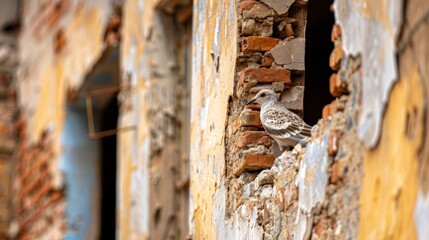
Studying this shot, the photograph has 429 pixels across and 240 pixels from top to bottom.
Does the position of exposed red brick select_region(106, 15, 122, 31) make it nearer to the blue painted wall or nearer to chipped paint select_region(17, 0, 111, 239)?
chipped paint select_region(17, 0, 111, 239)

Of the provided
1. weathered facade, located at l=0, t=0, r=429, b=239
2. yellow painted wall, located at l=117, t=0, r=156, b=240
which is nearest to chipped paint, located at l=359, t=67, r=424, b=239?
weathered facade, located at l=0, t=0, r=429, b=239

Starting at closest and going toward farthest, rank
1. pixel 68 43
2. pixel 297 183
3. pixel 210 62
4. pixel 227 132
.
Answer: pixel 297 183 → pixel 227 132 → pixel 210 62 → pixel 68 43

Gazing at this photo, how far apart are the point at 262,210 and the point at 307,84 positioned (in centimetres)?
251

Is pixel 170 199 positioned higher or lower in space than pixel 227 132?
lower

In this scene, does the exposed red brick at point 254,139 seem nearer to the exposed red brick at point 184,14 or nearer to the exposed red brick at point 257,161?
the exposed red brick at point 257,161

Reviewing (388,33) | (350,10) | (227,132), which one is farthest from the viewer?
(227,132)

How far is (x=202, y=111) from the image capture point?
6645mm

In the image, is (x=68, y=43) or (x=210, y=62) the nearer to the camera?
(x=210, y=62)

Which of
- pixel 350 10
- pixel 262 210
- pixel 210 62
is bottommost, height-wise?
pixel 262 210

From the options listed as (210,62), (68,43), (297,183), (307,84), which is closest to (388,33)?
(297,183)

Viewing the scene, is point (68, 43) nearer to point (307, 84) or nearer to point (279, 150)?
point (307, 84)

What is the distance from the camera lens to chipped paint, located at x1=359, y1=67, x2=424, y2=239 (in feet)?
13.4

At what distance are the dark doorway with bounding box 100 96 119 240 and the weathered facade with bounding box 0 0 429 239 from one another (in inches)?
0.7

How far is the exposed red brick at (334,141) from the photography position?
4.70m
